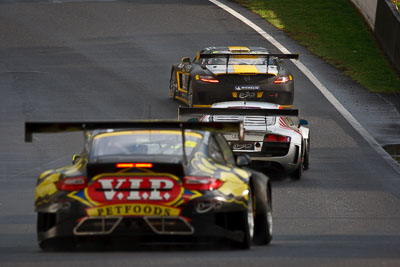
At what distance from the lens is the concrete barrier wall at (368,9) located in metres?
38.0

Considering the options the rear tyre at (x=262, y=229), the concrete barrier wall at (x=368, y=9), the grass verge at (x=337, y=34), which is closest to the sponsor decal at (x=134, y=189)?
the rear tyre at (x=262, y=229)

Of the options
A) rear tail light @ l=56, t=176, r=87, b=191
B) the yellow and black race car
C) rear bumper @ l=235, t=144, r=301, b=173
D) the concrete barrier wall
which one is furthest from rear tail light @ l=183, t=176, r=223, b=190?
the concrete barrier wall

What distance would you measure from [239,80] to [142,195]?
50.3ft

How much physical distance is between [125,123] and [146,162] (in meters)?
0.60

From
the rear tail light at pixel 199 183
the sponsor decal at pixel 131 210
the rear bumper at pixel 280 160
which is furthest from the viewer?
the rear bumper at pixel 280 160

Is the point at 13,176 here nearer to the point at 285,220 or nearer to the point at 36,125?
the point at 285,220

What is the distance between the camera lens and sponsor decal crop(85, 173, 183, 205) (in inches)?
427

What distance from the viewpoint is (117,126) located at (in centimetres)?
1144

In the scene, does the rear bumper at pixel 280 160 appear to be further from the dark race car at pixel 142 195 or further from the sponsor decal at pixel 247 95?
the dark race car at pixel 142 195

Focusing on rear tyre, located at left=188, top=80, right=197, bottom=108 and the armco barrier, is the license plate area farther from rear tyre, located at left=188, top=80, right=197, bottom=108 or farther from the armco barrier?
the armco barrier

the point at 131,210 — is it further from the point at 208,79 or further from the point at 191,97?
the point at 191,97

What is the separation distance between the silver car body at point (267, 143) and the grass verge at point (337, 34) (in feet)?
37.7

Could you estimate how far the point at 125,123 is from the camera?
1147cm

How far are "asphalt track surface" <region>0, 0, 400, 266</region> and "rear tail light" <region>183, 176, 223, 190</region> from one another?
0.60 meters
